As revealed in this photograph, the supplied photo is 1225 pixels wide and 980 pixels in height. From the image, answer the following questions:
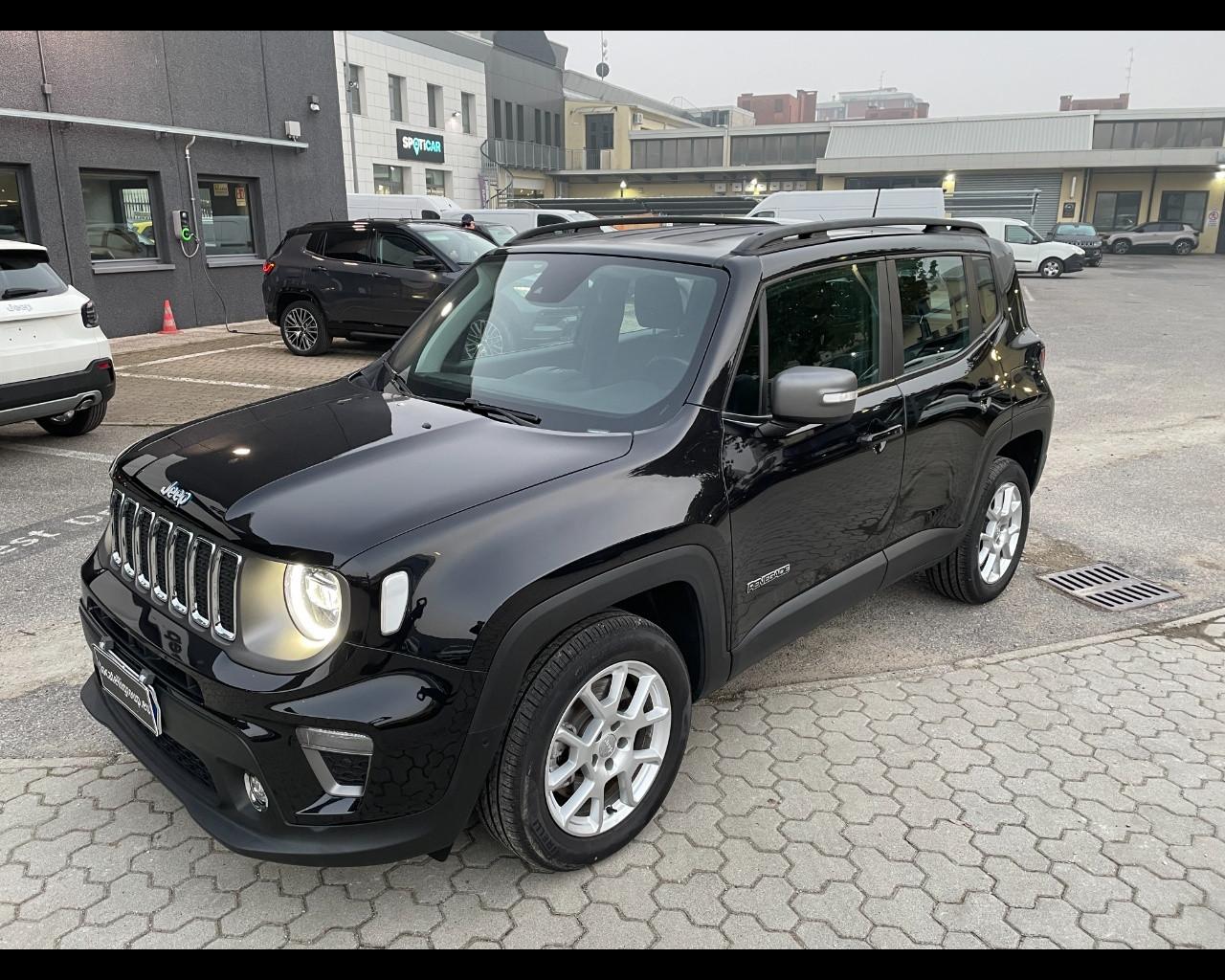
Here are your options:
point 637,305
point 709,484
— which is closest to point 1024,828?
point 709,484

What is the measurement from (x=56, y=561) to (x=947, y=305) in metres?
4.71

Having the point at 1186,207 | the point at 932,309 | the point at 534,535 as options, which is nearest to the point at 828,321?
the point at 932,309

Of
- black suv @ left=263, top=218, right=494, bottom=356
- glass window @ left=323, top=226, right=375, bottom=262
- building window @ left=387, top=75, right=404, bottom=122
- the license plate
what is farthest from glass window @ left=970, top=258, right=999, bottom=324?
building window @ left=387, top=75, right=404, bottom=122

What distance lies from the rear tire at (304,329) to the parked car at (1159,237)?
142ft

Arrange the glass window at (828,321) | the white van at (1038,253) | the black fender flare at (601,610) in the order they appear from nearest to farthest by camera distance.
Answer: the black fender flare at (601,610) → the glass window at (828,321) → the white van at (1038,253)

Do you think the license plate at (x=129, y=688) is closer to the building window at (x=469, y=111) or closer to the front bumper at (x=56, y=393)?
the front bumper at (x=56, y=393)

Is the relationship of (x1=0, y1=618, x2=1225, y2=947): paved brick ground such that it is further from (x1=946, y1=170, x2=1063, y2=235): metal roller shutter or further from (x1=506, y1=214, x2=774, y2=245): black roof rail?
(x1=946, y1=170, x2=1063, y2=235): metal roller shutter

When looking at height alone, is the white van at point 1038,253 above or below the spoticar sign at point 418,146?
below

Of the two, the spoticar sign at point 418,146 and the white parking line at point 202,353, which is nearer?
the white parking line at point 202,353

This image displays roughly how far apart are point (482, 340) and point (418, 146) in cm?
3753

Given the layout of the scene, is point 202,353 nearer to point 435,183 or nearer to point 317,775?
point 317,775

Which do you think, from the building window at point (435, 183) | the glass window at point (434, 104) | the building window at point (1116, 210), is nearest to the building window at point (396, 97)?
the glass window at point (434, 104)

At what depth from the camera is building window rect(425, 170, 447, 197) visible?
39812 mm

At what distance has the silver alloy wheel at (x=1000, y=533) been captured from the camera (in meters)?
4.48
